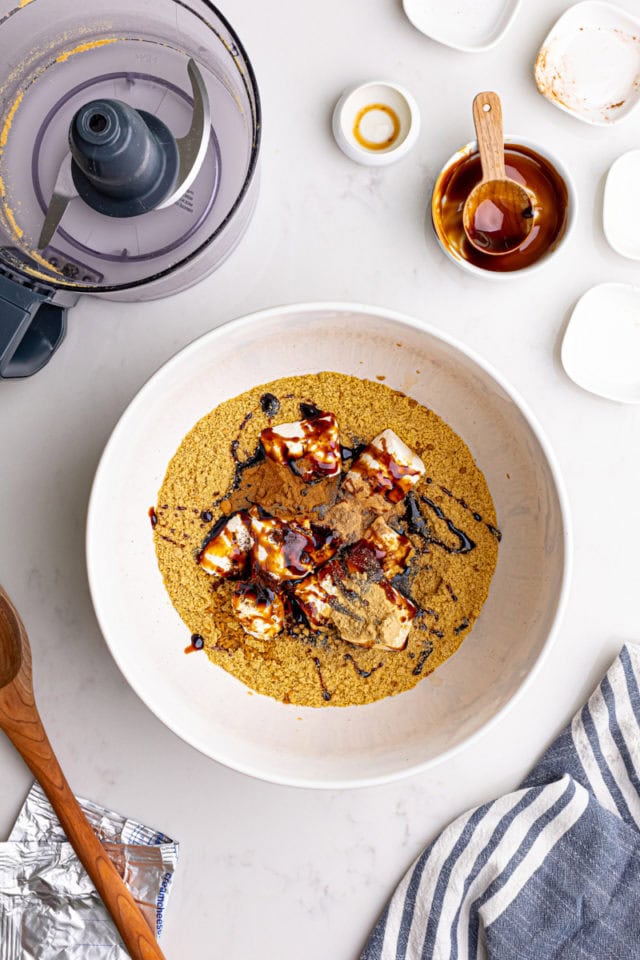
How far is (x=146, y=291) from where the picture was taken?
116 centimetres

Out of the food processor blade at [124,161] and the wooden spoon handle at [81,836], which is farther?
the wooden spoon handle at [81,836]

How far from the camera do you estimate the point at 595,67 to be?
1.26m

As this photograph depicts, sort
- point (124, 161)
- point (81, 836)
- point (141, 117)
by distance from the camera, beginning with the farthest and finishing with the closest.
A: point (81, 836) → point (141, 117) → point (124, 161)

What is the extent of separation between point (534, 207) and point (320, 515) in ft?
1.94

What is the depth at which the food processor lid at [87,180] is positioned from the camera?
1.10 metres

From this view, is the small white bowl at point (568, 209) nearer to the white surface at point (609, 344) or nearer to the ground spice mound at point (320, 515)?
the white surface at point (609, 344)

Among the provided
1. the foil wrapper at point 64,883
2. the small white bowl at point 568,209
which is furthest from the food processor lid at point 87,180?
the foil wrapper at point 64,883

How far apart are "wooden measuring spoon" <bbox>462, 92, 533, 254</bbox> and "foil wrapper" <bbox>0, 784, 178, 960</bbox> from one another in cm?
109

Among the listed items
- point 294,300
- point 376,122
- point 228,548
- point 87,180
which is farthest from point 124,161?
point 228,548

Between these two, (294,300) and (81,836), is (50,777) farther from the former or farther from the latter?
(294,300)

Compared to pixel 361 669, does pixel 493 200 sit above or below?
above

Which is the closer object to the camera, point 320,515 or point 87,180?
point 87,180

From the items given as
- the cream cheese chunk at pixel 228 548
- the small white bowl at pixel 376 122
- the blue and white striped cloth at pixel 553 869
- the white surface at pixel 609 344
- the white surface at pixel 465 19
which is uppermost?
the white surface at pixel 465 19

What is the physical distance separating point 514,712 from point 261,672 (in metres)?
0.42
